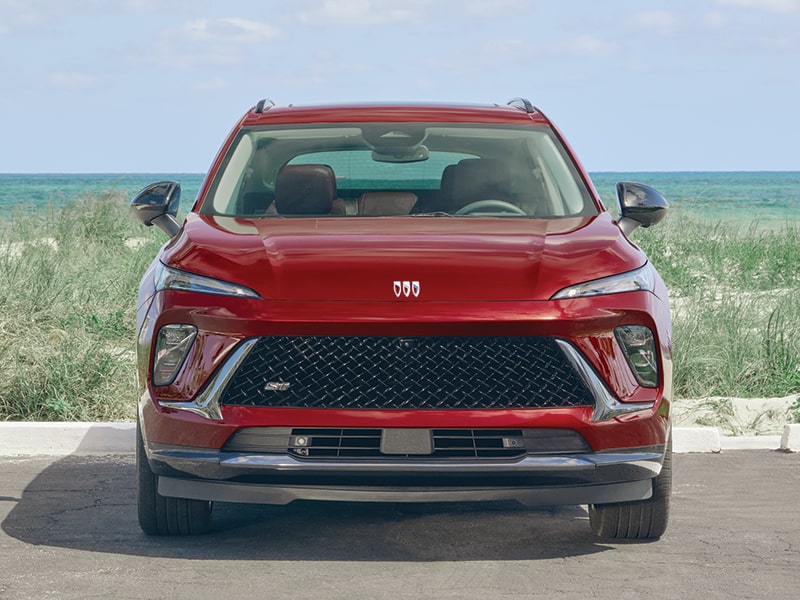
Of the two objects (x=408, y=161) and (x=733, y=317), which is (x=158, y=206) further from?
A: (x=733, y=317)

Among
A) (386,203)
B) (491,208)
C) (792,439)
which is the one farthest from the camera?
(792,439)

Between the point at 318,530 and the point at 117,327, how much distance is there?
15.7 feet

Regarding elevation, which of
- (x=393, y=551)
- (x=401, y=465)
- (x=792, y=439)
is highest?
(x=401, y=465)

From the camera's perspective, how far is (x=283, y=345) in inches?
188

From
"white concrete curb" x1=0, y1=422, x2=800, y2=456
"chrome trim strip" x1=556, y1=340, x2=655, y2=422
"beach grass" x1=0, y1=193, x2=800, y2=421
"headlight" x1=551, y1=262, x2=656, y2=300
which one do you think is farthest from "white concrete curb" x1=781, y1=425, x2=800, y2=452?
"chrome trim strip" x1=556, y1=340, x2=655, y2=422

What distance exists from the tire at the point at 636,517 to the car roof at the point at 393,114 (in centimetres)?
212

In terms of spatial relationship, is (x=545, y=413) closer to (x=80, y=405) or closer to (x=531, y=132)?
(x=531, y=132)

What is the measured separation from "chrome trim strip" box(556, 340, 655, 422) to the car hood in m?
0.22

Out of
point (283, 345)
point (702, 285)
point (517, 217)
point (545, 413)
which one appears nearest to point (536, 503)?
point (545, 413)

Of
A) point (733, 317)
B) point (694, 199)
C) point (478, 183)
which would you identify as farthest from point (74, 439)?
point (694, 199)

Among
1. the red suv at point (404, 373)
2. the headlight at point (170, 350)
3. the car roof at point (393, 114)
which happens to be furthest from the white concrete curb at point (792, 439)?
the headlight at point (170, 350)

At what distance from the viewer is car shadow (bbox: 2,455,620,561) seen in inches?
211

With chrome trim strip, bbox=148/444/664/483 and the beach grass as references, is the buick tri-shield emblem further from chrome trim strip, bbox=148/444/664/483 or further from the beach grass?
the beach grass

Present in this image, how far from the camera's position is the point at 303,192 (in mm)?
6262
